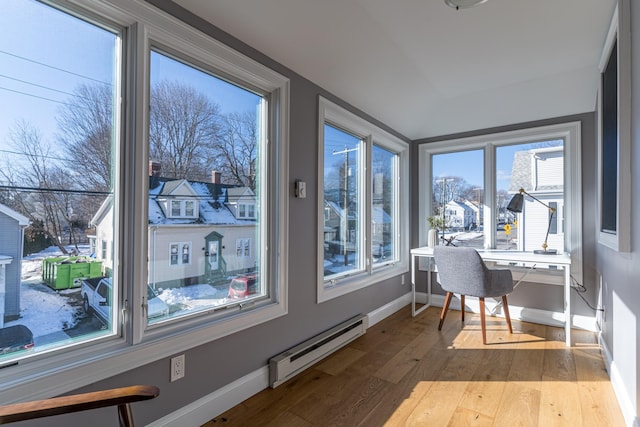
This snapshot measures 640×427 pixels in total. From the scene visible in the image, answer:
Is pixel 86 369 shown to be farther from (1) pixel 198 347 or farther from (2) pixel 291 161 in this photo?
(2) pixel 291 161

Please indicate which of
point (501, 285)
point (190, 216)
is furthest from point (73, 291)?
point (501, 285)

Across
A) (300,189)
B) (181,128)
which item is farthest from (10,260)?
(300,189)

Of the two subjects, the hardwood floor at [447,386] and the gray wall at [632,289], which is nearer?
the gray wall at [632,289]

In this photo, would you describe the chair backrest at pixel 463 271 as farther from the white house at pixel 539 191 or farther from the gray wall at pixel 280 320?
the white house at pixel 539 191

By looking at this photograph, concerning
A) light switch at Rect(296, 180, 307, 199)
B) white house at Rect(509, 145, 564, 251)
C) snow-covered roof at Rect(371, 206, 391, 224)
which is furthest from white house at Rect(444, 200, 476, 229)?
light switch at Rect(296, 180, 307, 199)

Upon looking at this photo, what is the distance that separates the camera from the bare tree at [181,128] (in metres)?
1.62

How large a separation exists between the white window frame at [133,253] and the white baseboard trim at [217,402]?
0.32m

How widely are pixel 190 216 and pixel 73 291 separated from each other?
62 centimetres

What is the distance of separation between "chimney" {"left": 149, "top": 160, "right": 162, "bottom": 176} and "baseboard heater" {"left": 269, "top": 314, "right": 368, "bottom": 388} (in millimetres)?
1372

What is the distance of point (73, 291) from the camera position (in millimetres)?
1351

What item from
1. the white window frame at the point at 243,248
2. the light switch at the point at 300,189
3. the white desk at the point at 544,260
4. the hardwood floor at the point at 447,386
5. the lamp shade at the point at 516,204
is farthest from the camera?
the lamp shade at the point at 516,204

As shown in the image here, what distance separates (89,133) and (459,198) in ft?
12.3

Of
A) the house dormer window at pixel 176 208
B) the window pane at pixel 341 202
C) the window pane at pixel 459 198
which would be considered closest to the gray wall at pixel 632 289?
the window pane at pixel 459 198

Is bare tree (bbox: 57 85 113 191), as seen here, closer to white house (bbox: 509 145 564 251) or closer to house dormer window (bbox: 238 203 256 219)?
house dormer window (bbox: 238 203 256 219)
